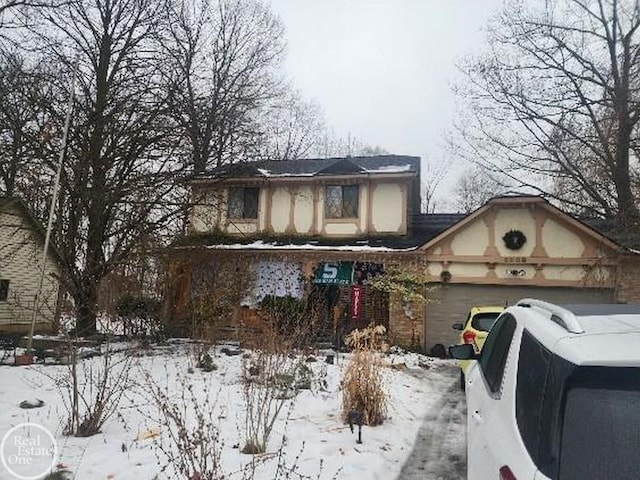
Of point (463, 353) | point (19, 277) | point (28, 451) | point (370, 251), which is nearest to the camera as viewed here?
point (463, 353)

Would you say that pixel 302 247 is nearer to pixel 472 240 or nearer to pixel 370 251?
pixel 370 251

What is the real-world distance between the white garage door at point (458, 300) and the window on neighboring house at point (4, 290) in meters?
15.9

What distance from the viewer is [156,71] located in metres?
15.5

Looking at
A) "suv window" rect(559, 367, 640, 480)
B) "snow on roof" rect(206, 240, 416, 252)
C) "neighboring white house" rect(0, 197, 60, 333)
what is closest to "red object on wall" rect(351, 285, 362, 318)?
"snow on roof" rect(206, 240, 416, 252)

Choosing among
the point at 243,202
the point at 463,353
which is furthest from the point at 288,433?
the point at 243,202

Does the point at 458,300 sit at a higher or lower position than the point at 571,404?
higher

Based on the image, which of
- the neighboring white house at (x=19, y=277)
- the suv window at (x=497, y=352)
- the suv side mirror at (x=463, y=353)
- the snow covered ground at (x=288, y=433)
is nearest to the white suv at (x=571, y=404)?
the suv window at (x=497, y=352)

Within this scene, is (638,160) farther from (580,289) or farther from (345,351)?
(345,351)

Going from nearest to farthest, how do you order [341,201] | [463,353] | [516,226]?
1. [463,353]
2. [516,226]
3. [341,201]

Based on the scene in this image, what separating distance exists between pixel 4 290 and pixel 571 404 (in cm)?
2126

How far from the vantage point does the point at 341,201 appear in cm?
2028

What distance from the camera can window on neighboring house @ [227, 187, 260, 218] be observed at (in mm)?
21241

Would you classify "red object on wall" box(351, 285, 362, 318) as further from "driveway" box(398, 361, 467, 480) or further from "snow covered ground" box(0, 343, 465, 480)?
"driveway" box(398, 361, 467, 480)

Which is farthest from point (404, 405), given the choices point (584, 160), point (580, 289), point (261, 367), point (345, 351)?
point (584, 160)
